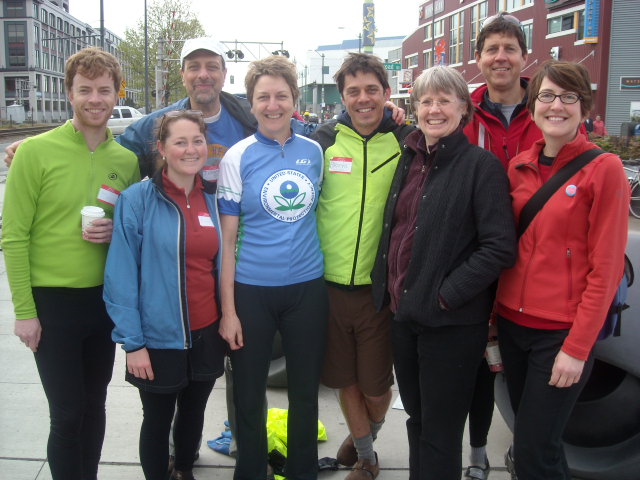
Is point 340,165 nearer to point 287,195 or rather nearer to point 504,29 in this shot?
point 287,195

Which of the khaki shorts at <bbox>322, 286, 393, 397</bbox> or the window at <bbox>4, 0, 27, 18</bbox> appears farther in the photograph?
the window at <bbox>4, 0, 27, 18</bbox>

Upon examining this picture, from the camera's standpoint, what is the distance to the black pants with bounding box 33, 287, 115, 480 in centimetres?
262

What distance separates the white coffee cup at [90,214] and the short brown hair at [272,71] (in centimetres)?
95

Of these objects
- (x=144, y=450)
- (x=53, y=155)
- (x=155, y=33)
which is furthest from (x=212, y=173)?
(x=155, y=33)

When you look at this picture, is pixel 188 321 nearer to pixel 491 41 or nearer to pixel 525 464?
pixel 525 464

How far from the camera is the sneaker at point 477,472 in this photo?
3191mm

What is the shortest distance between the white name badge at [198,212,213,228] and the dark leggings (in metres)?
1.58

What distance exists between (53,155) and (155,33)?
170 feet

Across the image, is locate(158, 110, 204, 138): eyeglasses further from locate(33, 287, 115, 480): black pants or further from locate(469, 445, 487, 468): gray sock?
locate(469, 445, 487, 468): gray sock

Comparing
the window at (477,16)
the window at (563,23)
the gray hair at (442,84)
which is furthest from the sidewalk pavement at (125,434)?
the window at (477,16)

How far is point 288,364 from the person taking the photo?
2975mm

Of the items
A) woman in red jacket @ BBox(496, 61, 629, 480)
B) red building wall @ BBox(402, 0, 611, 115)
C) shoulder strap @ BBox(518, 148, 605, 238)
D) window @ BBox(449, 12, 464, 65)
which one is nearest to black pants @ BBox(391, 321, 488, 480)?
woman in red jacket @ BBox(496, 61, 629, 480)

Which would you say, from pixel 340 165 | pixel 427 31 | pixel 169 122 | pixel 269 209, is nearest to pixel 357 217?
pixel 340 165

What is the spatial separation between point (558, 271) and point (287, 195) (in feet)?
4.11
